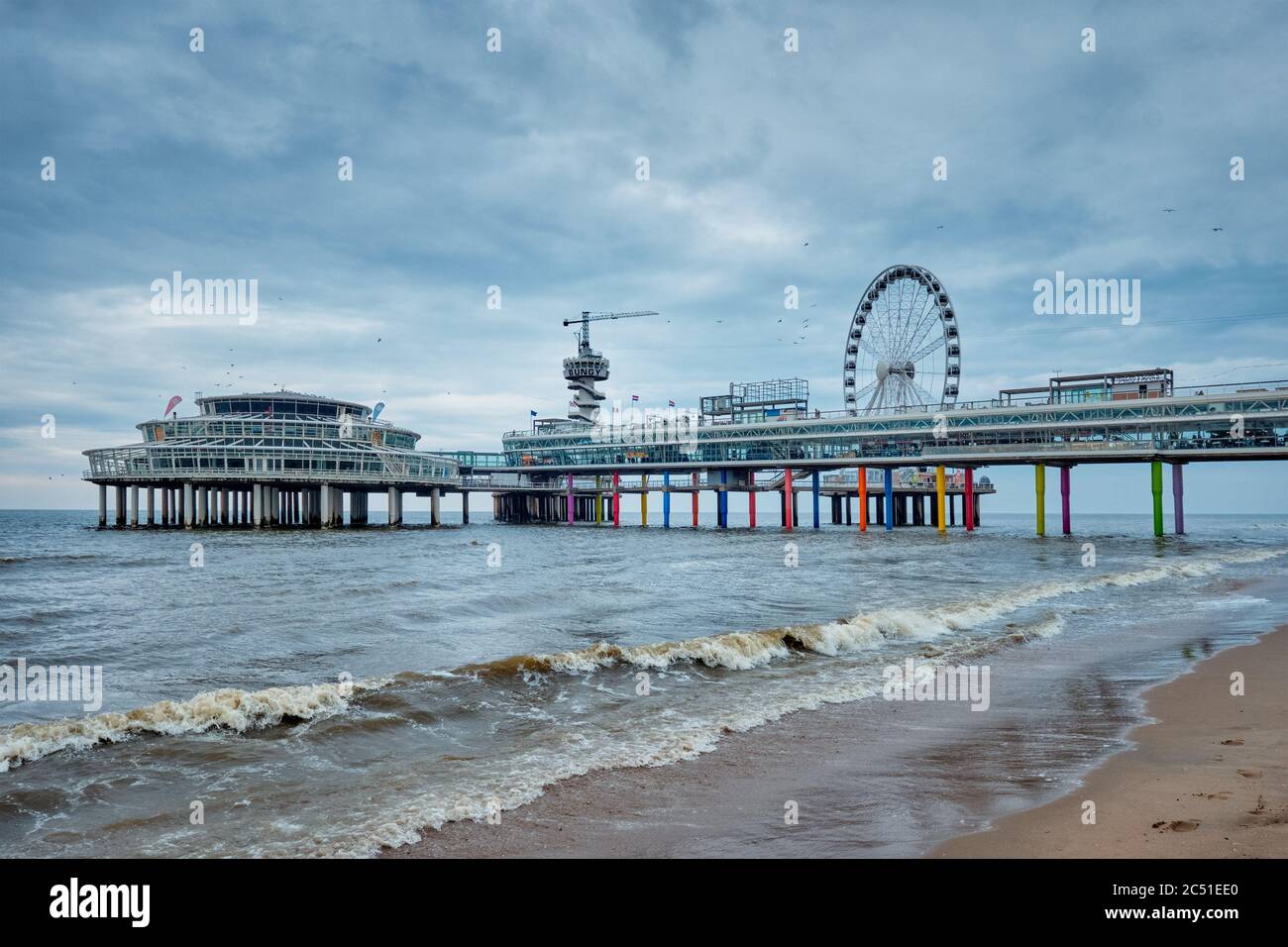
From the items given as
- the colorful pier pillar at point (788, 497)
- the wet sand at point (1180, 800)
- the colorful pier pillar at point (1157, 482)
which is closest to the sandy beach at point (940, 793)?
the wet sand at point (1180, 800)

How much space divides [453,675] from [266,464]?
79927 mm

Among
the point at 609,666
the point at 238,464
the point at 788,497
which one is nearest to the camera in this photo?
the point at 609,666

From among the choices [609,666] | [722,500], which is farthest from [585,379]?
[609,666]

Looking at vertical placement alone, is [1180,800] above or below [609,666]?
above

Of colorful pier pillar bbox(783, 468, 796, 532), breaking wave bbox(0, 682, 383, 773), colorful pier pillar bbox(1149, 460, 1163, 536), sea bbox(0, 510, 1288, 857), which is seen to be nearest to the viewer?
sea bbox(0, 510, 1288, 857)

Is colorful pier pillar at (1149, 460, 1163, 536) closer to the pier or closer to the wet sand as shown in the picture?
the pier

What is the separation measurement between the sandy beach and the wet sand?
2cm

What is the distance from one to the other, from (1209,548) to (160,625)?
5496 cm

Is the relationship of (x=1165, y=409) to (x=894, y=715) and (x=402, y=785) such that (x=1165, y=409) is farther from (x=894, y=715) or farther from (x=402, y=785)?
(x=402, y=785)

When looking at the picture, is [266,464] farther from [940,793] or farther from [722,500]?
[940,793]

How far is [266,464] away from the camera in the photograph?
83875mm

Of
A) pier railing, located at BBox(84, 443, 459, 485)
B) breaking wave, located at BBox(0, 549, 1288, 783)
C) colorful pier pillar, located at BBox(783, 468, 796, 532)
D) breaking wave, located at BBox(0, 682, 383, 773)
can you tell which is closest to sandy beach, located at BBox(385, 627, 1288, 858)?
breaking wave, located at BBox(0, 549, 1288, 783)

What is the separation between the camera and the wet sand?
17.7 ft
